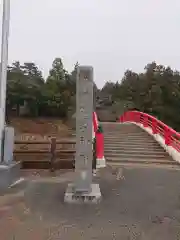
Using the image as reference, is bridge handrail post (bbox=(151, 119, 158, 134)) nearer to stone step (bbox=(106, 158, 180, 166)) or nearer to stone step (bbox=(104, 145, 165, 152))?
stone step (bbox=(104, 145, 165, 152))

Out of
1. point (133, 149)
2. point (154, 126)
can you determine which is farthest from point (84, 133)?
point (154, 126)

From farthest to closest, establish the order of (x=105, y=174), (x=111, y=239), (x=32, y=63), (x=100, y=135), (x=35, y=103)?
(x=32, y=63), (x=35, y=103), (x=100, y=135), (x=105, y=174), (x=111, y=239)

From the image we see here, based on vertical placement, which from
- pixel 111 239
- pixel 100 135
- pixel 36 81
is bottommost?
pixel 111 239

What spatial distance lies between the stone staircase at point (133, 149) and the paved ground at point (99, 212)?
299 centimetres

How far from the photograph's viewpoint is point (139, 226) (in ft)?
16.9

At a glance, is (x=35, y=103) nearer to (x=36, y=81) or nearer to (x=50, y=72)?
(x=36, y=81)

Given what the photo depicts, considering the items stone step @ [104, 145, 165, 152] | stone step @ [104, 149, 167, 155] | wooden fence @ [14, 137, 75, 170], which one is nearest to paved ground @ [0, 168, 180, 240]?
wooden fence @ [14, 137, 75, 170]

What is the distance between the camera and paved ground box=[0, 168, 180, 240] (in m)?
4.86

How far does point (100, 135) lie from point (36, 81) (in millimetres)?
35945

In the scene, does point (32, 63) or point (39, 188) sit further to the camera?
point (32, 63)

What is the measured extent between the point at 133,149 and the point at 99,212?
7345 millimetres

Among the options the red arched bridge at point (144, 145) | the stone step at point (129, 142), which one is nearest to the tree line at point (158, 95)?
the red arched bridge at point (144, 145)

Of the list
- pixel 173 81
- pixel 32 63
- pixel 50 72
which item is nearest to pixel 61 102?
pixel 50 72

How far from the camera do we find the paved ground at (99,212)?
15.9 feet
